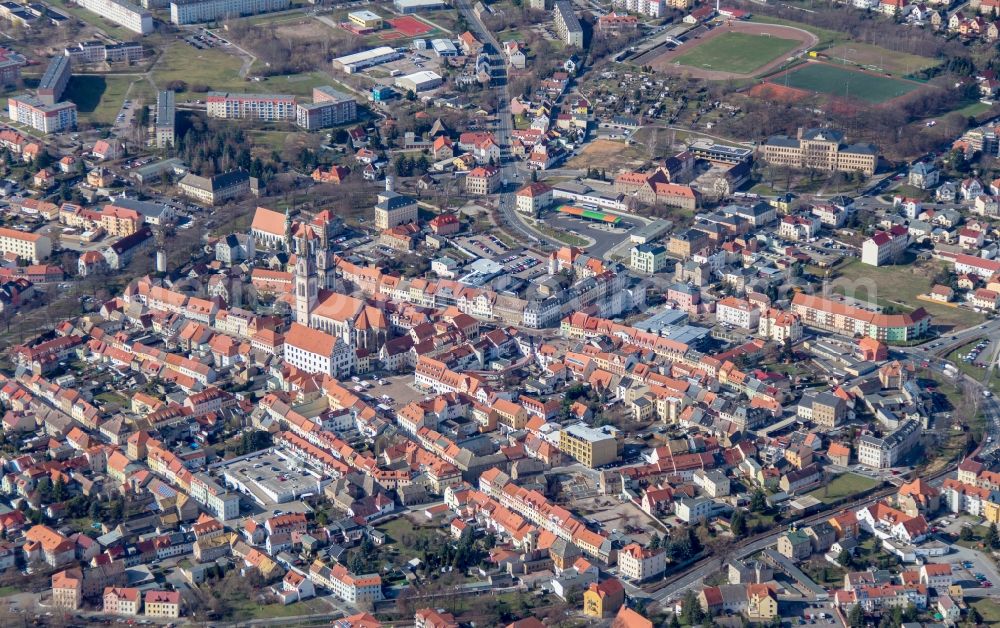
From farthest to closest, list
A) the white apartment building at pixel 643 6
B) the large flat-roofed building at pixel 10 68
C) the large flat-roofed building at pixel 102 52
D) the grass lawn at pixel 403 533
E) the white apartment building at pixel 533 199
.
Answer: the white apartment building at pixel 643 6 < the large flat-roofed building at pixel 102 52 < the large flat-roofed building at pixel 10 68 < the white apartment building at pixel 533 199 < the grass lawn at pixel 403 533

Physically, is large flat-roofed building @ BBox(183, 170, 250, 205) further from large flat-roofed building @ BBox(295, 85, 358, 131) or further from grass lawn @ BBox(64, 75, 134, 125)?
grass lawn @ BBox(64, 75, 134, 125)

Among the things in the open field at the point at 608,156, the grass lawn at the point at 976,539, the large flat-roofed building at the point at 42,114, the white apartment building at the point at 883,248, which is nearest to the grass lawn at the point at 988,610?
the grass lawn at the point at 976,539

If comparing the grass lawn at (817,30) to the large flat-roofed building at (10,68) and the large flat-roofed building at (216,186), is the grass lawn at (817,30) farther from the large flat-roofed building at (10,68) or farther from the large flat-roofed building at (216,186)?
the large flat-roofed building at (10,68)

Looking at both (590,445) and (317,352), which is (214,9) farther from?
(590,445)

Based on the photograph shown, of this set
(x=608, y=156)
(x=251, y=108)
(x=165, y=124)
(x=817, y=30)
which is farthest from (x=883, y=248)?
(x=165, y=124)

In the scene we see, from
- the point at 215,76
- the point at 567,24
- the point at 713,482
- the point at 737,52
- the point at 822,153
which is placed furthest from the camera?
the point at 567,24

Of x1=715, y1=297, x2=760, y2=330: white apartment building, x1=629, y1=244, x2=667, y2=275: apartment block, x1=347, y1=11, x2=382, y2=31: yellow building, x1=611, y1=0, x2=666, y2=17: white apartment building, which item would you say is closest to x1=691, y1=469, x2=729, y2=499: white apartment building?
x1=715, y1=297, x2=760, y2=330: white apartment building
